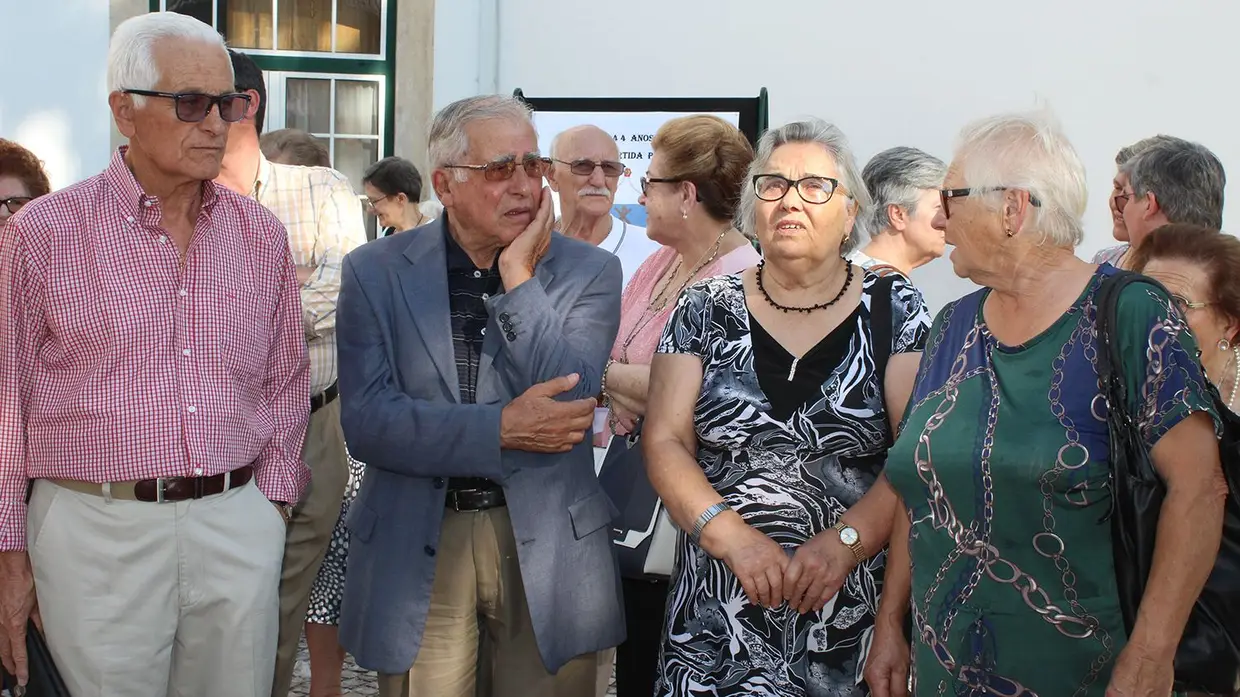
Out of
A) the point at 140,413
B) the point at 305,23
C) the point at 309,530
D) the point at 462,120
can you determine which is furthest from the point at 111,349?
the point at 305,23

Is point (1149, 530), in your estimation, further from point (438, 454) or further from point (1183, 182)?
point (1183, 182)

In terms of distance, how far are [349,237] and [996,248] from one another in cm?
245

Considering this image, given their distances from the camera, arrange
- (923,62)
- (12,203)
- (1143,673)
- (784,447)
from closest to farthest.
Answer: (1143,673) < (784,447) < (12,203) < (923,62)

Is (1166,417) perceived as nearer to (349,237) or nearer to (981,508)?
(981,508)

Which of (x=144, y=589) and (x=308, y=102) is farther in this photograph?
(x=308, y=102)

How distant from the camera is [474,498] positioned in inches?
113

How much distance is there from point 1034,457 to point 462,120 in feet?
5.15

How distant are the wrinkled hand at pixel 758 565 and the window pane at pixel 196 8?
25.5 ft

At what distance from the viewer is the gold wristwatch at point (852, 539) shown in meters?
2.77

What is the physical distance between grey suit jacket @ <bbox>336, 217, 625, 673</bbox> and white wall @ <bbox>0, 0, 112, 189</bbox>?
21.0ft

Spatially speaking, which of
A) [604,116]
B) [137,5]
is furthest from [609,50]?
[137,5]

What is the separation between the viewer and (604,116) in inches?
248

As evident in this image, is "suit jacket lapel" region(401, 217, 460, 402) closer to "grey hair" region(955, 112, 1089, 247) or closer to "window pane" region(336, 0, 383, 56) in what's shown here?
"grey hair" region(955, 112, 1089, 247)

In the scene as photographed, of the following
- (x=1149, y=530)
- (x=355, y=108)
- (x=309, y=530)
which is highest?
(x=355, y=108)
